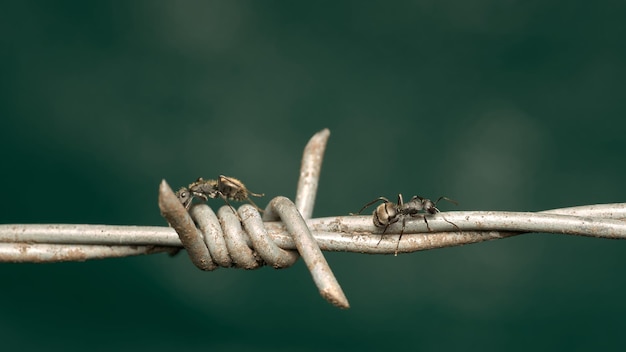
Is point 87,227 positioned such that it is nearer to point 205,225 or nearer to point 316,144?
point 205,225

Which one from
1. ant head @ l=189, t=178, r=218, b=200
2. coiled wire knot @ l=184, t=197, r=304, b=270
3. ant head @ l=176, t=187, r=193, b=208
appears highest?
ant head @ l=189, t=178, r=218, b=200

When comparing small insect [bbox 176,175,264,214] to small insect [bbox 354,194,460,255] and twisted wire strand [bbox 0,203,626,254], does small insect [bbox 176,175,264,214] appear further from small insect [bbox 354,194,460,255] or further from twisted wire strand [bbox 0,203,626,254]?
small insect [bbox 354,194,460,255]

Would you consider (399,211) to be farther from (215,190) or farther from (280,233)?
(215,190)

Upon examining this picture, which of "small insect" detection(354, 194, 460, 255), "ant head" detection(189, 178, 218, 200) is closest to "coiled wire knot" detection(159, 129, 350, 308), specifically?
"small insect" detection(354, 194, 460, 255)

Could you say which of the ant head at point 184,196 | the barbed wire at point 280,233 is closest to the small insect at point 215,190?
the ant head at point 184,196

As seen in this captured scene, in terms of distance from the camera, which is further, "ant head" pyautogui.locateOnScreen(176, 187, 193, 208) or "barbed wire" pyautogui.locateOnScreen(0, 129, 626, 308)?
"ant head" pyautogui.locateOnScreen(176, 187, 193, 208)

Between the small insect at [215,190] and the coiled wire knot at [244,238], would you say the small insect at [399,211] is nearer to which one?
the coiled wire knot at [244,238]

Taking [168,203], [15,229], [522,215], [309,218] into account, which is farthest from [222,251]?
[522,215]
